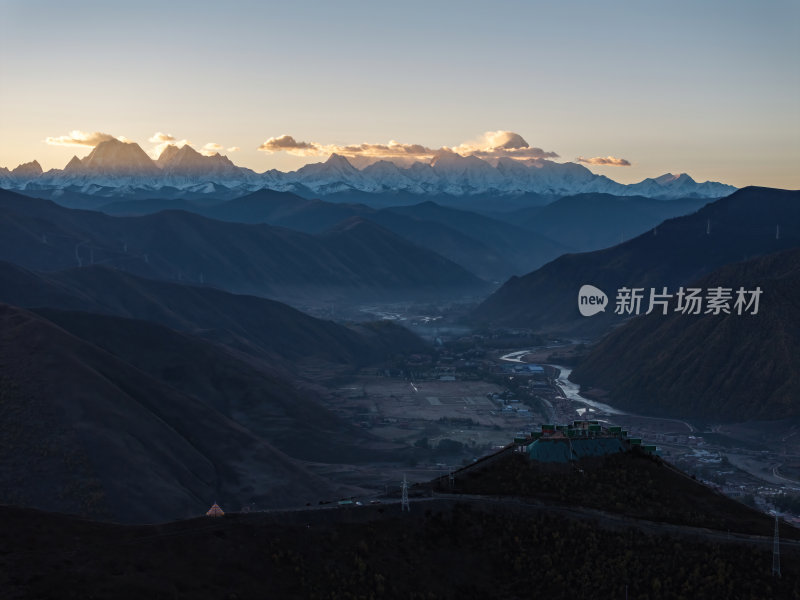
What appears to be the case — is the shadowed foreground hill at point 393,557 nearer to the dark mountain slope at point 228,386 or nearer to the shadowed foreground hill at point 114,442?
the shadowed foreground hill at point 114,442

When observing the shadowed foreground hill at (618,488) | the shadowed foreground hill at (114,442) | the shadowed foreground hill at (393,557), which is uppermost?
the shadowed foreground hill at (618,488)

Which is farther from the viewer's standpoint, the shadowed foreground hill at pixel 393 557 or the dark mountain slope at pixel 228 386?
the dark mountain slope at pixel 228 386

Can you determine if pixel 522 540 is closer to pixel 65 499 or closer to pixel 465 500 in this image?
pixel 465 500

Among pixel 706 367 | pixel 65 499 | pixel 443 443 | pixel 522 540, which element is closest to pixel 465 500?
pixel 522 540

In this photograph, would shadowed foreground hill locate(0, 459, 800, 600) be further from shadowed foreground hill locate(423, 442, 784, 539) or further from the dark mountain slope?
the dark mountain slope

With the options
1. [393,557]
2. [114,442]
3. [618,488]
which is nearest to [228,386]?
[114,442]

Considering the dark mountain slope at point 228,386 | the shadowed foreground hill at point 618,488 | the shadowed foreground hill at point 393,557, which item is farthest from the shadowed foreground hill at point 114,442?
the shadowed foreground hill at point 618,488

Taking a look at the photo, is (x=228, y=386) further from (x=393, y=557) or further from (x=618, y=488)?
(x=393, y=557)

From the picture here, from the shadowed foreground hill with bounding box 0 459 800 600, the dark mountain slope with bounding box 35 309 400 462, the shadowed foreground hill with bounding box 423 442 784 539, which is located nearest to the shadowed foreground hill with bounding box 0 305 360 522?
the dark mountain slope with bounding box 35 309 400 462
